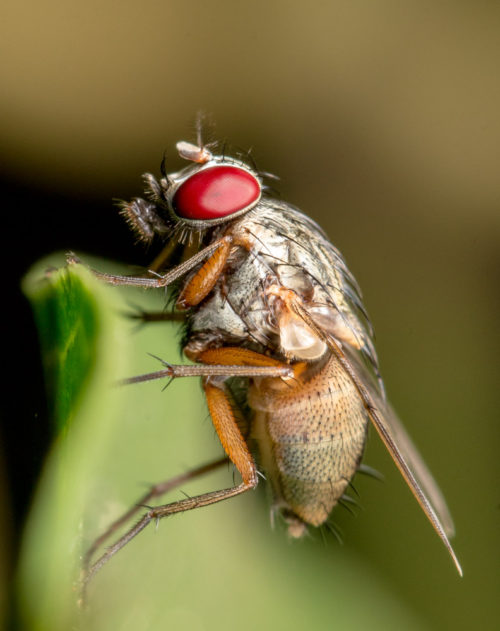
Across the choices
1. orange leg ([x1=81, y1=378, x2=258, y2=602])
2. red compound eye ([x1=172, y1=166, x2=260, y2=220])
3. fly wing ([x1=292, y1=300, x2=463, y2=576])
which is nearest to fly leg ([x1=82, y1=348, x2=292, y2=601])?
orange leg ([x1=81, y1=378, x2=258, y2=602])

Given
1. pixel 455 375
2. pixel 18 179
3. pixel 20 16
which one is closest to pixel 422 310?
pixel 455 375

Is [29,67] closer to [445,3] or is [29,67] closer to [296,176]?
[296,176]

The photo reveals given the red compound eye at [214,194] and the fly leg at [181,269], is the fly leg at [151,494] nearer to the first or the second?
the fly leg at [181,269]

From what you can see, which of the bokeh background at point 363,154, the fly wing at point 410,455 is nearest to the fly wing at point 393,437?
the fly wing at point 410,455

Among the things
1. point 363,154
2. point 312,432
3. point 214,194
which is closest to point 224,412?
point 312,432

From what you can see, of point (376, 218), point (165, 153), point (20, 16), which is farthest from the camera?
point (376, 218)

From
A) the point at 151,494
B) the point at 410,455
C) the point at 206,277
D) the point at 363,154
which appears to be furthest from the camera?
the point at 363,154

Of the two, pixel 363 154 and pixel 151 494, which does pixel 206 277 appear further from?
pixel 363 154
